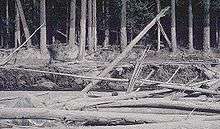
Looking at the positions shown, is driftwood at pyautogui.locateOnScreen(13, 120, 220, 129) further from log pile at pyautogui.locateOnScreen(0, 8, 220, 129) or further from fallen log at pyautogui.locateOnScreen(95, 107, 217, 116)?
fallen log at pyautogui.locateOnScreen(95, 107, 217, 116)

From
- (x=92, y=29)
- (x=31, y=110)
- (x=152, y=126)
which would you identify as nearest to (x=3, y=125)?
(x=31, y=110)

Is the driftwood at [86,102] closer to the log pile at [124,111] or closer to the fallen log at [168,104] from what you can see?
the log pile at [124,111]

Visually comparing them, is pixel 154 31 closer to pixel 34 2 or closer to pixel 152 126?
pixel 34 2

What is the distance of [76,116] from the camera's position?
7312 mm

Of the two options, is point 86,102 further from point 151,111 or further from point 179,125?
point 179,125

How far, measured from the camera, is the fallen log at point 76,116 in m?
7.27

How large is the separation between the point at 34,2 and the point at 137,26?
10.0 meters

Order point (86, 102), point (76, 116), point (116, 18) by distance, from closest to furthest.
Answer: point (76, 116), point (86, 102), point (116, 18)

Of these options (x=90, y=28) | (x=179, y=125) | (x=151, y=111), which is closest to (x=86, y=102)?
(x=151, y=111)

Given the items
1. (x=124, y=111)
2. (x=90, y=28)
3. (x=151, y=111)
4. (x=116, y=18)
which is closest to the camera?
(x=124, y=111)

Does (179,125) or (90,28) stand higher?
(90,28)

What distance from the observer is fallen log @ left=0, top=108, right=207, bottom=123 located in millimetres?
7266

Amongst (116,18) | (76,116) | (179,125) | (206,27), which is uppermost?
(116,18)

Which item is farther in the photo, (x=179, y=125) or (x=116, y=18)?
(x=116, y=18)
